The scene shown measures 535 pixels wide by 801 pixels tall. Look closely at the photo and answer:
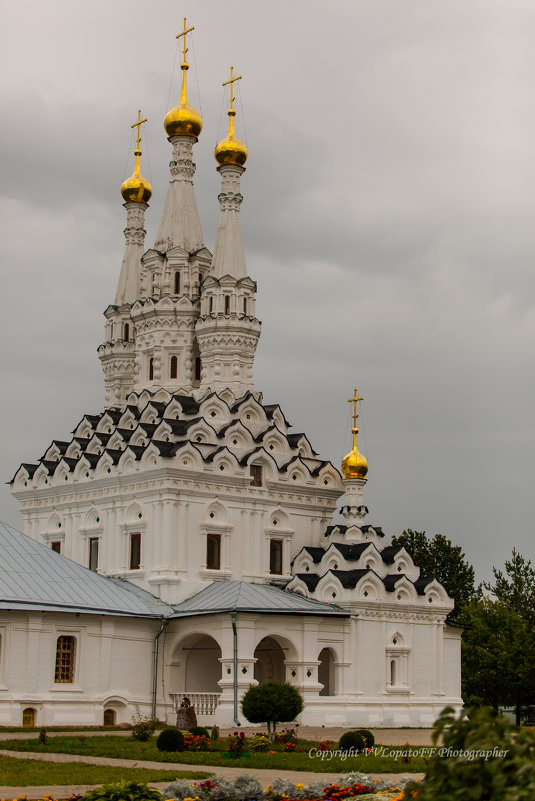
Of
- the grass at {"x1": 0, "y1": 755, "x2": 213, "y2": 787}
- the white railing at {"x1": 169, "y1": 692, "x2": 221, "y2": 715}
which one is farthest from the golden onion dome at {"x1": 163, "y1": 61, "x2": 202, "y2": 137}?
the grass at {"x1": 0, "y1": 755, "x2": 213, "y2": 787}

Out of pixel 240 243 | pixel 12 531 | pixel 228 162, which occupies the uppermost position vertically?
pixel 228 162

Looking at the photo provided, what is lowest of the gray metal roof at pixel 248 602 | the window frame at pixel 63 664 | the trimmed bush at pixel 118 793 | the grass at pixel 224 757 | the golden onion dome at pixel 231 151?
the grass at pixel 224 757

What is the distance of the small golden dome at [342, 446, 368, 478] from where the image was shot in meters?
34.3

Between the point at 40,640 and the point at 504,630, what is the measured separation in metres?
18.3

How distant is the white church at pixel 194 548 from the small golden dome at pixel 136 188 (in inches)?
2.6

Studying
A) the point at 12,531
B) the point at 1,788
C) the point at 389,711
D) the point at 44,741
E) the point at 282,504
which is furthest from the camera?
the point at 282,504

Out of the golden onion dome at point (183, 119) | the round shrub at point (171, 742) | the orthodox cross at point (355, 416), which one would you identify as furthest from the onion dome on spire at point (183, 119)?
the round shrub at point (171, 742)

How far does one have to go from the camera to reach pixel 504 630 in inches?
1490

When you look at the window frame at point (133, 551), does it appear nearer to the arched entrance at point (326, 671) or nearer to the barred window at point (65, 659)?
the barred window at point (65, 659)

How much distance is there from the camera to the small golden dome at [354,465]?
3434cm

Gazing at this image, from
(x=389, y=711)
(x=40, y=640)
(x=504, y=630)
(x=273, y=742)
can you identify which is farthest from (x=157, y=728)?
(x=504, y=630)

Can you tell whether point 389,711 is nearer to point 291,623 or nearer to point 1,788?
point 291,623

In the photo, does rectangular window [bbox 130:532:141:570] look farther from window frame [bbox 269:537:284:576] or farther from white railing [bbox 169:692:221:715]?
white railing [bbox 169:692:221:715]

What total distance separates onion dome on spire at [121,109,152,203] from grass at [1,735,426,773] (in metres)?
23.4
